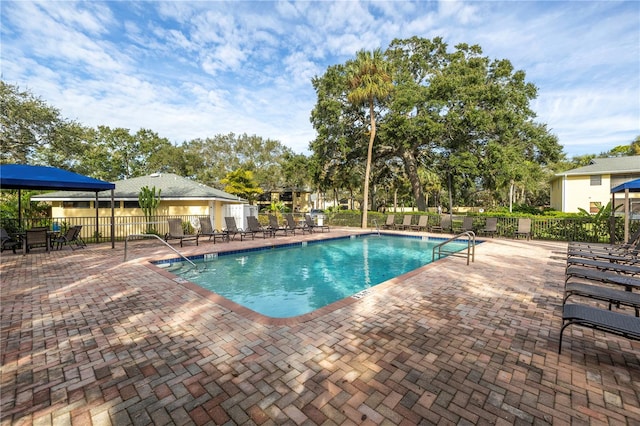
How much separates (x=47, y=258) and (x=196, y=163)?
36670 millimetres

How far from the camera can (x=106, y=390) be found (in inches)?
94.7

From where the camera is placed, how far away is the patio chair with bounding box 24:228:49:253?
8828 mm

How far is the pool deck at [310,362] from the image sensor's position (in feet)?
7.06

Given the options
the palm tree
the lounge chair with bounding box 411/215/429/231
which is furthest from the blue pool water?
the palm tree

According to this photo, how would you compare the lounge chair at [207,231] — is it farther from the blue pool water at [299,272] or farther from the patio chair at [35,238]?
the patio chair at [35,238]

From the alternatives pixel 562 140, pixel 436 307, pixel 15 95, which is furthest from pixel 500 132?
pixel 15 95

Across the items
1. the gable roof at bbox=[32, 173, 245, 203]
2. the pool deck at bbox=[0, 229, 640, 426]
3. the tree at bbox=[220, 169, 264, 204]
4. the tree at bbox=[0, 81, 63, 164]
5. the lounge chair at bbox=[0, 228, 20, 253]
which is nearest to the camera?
the pool deck at bbox=[0, 229, 640, 426]

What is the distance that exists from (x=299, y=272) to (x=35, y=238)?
868 centimetres

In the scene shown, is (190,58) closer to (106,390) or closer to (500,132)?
(106,390)

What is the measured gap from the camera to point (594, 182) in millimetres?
21656

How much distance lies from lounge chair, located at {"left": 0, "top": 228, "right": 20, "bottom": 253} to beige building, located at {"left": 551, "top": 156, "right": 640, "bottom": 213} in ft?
108

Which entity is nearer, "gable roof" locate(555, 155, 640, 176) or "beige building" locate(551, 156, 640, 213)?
"gable roof" locate(555, 155, 640, 176)

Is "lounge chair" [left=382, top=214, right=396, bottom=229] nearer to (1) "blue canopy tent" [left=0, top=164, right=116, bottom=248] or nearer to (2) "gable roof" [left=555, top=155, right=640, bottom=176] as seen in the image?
(1) "blue canopy tent" [left=0, top=164, right=116, bottom=248]

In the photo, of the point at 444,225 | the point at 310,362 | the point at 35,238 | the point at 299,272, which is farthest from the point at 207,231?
the point at 444,225
